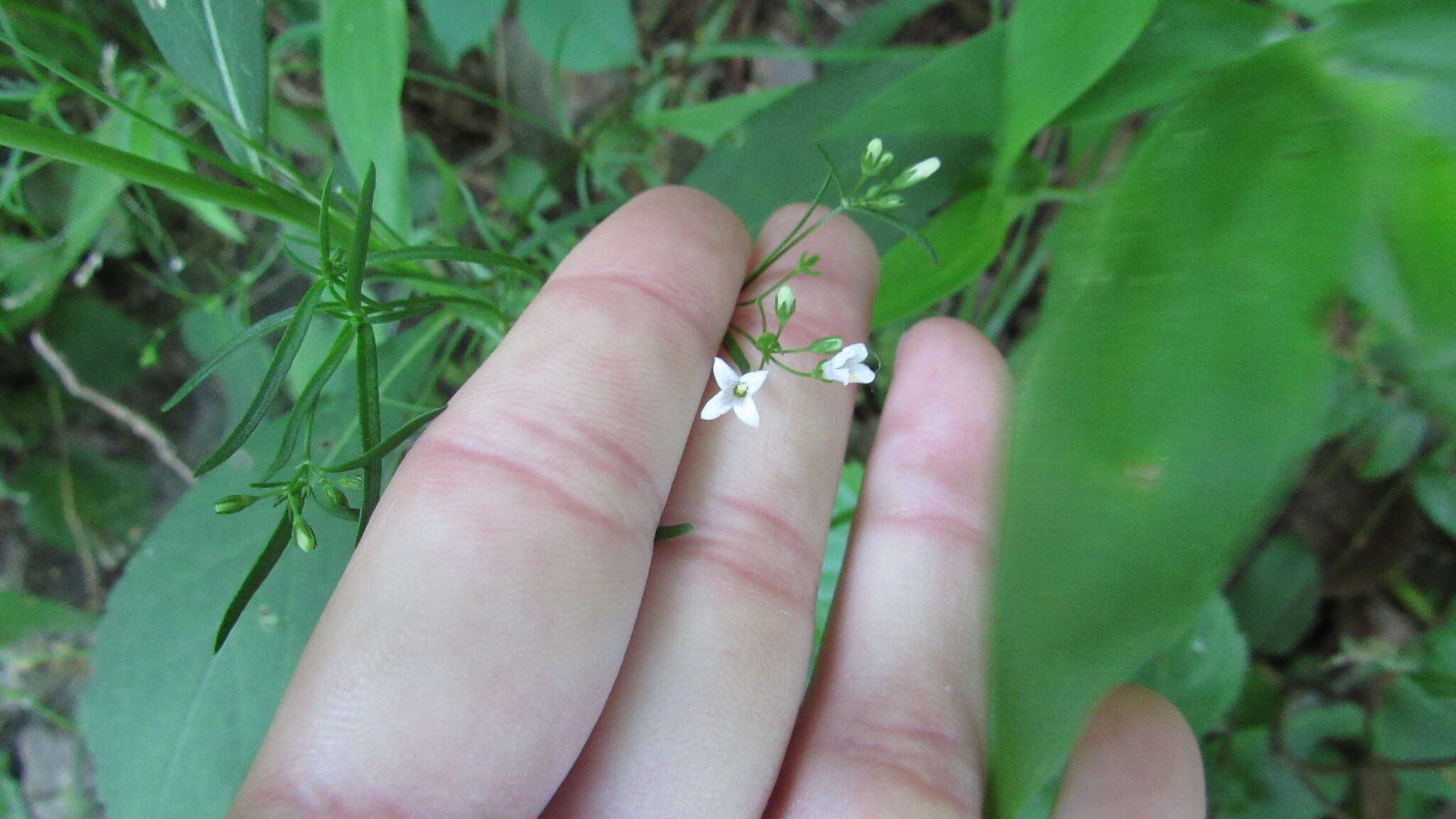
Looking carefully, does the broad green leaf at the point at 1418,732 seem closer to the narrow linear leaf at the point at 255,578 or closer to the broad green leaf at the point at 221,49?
the narrow linear leaf at the point at 255,578

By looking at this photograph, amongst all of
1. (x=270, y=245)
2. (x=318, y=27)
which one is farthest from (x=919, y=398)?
(x=270, y=245)

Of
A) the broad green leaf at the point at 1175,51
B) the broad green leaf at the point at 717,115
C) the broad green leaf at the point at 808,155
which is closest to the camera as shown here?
the broad green leaf at the point at 1175,51

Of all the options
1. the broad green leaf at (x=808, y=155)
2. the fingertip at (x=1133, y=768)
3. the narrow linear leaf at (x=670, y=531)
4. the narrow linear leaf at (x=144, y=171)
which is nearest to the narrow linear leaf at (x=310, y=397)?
the narrow linear leaf at (x=144, y=171)

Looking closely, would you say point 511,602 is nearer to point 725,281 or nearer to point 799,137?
point 725,281

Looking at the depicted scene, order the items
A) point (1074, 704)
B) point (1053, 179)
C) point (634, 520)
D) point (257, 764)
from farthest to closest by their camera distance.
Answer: point (1053, 179), point (634, 520), point (257, 764), point (1074, 704)

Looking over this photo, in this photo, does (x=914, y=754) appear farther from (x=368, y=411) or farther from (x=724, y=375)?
(x=368, y=411)

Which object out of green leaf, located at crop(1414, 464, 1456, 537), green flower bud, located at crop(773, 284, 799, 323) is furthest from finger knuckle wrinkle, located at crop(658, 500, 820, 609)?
green leaf, located at crop(1414, 464, 1456, 537)
